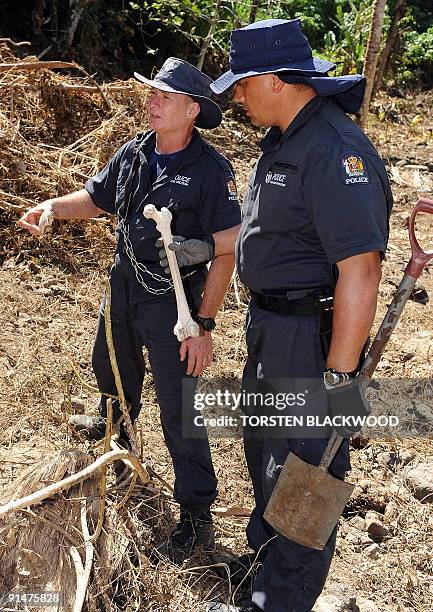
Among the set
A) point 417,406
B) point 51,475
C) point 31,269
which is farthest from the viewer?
point 31,269

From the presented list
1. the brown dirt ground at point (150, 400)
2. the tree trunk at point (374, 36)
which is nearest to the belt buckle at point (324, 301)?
the brown dirt ground at point (150, 400)

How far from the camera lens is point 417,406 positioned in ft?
14.0

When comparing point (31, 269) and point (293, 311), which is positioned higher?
point (293, 311)

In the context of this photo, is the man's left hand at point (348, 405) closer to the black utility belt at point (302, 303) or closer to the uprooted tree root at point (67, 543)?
the black utility belt at point (302, 303)

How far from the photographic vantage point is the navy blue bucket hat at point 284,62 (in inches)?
97.7

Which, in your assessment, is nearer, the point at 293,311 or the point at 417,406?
the point at 293,311

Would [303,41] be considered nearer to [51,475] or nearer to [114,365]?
[114,365]

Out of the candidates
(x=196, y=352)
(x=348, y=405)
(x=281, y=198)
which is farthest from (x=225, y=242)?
(x=348, y=405)

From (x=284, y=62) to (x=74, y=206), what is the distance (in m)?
1.29

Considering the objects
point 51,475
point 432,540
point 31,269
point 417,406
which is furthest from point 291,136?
point 31,269

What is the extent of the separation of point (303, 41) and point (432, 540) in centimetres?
213

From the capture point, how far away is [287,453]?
2672mm

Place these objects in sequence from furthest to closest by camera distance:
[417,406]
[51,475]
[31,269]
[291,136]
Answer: [31,269] → [417,406] → [51,475] → [291,136]

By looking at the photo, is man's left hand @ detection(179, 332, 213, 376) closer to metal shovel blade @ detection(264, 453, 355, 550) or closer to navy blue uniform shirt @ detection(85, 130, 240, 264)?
navy blue uniform shirt @ detection(85, 130, 240, 264)
